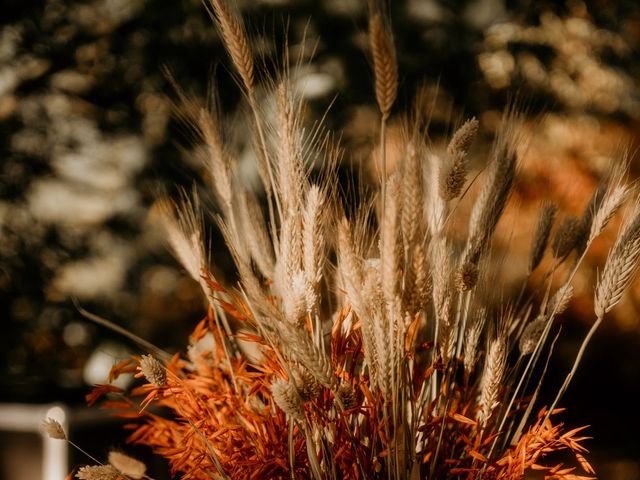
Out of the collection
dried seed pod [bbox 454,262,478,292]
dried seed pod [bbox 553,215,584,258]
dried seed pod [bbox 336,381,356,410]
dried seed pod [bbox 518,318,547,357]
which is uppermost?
dried seed pod [bbox 553,215,584,258]

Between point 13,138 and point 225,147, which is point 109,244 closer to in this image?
point 13,138

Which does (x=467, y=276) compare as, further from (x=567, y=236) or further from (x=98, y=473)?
(x=98, y=473)

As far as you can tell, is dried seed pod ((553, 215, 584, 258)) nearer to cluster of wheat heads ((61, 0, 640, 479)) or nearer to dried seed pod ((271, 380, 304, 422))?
cluster of wheat heads ((61, 0, 640, 479))

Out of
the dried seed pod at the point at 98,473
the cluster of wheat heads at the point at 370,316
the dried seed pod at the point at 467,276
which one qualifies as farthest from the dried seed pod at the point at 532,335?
the dried seed pod at the point at 98,473

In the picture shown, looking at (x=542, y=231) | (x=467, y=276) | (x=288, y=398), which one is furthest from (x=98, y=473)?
(x=542, y=231)

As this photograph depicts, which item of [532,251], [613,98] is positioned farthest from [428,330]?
[613,98]

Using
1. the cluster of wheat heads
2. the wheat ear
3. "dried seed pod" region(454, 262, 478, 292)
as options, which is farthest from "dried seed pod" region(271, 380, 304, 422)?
the wheat ear

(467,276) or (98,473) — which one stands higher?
(467,276)

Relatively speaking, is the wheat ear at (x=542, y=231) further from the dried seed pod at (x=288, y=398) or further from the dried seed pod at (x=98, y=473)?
the dried seed pod at (x=98, y=473)
